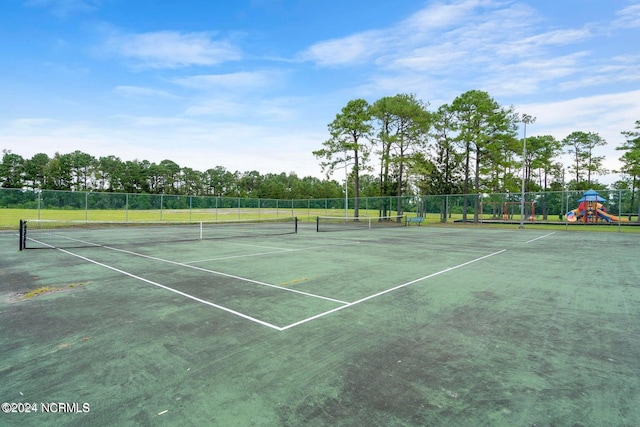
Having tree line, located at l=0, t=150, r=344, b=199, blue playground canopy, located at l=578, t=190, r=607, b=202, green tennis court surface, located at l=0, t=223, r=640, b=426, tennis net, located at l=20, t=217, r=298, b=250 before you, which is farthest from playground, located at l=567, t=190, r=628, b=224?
tree line, located at l=0, t=150, r=344, b=199

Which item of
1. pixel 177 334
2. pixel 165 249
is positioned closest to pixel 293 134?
pixel 165 249

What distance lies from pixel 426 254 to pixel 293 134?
31478mm

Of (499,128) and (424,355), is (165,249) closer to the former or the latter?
(424,355)

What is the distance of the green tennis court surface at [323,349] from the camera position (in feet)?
7.57

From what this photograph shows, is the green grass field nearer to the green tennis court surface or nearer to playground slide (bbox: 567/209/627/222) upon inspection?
playground slide (bbox: 567/209/627/222)

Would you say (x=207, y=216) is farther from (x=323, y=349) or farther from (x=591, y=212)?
(x=591, y=212)

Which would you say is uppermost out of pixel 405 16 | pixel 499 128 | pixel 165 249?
pixel 405 16

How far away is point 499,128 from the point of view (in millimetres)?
31172

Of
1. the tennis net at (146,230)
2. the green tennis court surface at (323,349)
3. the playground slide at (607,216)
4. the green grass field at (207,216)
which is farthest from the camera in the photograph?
the playground slide at (607,216)

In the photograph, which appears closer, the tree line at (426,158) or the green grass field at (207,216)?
the green grass field at (207,216)

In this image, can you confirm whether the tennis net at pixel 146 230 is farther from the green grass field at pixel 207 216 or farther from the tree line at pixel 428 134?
the tree line at pixel 428 134

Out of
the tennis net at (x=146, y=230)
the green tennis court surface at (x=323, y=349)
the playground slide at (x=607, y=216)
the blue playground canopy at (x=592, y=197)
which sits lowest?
the tennis net at (x=146, y=230)

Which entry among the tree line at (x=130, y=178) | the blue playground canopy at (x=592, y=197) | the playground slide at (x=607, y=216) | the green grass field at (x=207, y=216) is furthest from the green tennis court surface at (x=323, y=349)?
the tree line at (x=130, y=178)

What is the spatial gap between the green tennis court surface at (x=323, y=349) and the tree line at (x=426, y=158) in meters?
25.1
